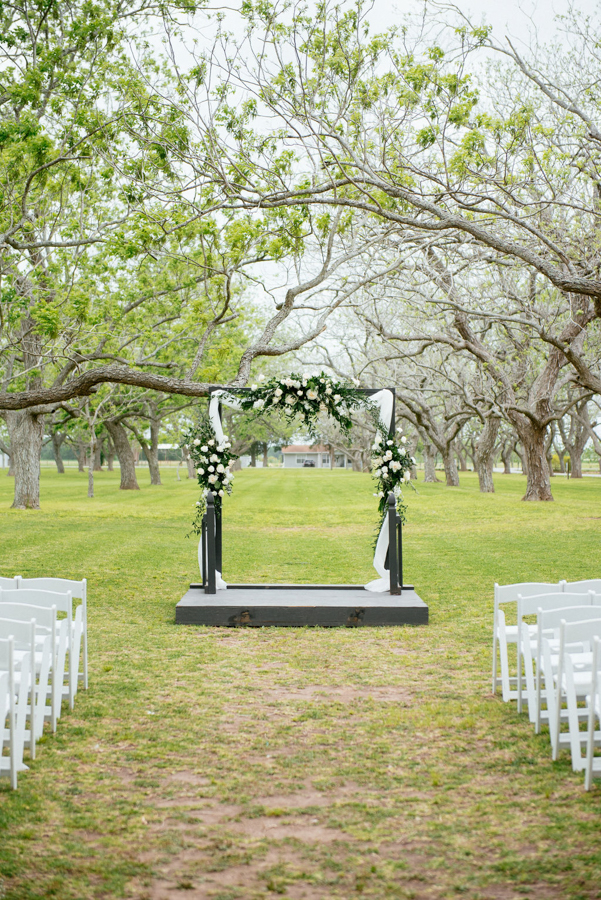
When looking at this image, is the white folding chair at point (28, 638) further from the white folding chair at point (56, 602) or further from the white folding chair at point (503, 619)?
the white folding chair at point (503, 619)

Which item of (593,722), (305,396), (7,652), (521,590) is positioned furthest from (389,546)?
(7,652)

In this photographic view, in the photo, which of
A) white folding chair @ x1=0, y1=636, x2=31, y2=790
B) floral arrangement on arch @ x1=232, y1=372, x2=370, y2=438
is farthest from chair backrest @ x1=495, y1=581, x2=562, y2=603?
floral arrangement on arch @ x1=232, y1=372, x2=370, y2=438

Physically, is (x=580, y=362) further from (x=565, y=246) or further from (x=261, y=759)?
(x=261, y=759)

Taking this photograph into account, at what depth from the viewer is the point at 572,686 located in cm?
465

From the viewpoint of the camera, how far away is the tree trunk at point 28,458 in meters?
24.2

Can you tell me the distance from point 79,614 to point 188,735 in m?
1.62

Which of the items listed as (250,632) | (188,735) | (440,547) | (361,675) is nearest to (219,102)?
(250,632)

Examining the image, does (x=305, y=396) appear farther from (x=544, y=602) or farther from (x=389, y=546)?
(x=544, y=602)

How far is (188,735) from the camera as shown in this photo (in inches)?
220

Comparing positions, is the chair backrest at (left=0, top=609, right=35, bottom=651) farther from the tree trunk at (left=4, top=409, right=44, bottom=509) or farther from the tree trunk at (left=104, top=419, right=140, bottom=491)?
the tree trunk at (left=104, top=419, right=140, bottom=491)

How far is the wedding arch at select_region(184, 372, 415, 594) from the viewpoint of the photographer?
10.2 meters

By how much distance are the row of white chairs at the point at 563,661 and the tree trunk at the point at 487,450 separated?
2610 centimetres

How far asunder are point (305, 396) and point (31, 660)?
6098 mm

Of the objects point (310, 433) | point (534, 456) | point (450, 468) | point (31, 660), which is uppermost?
point (310, 433)
